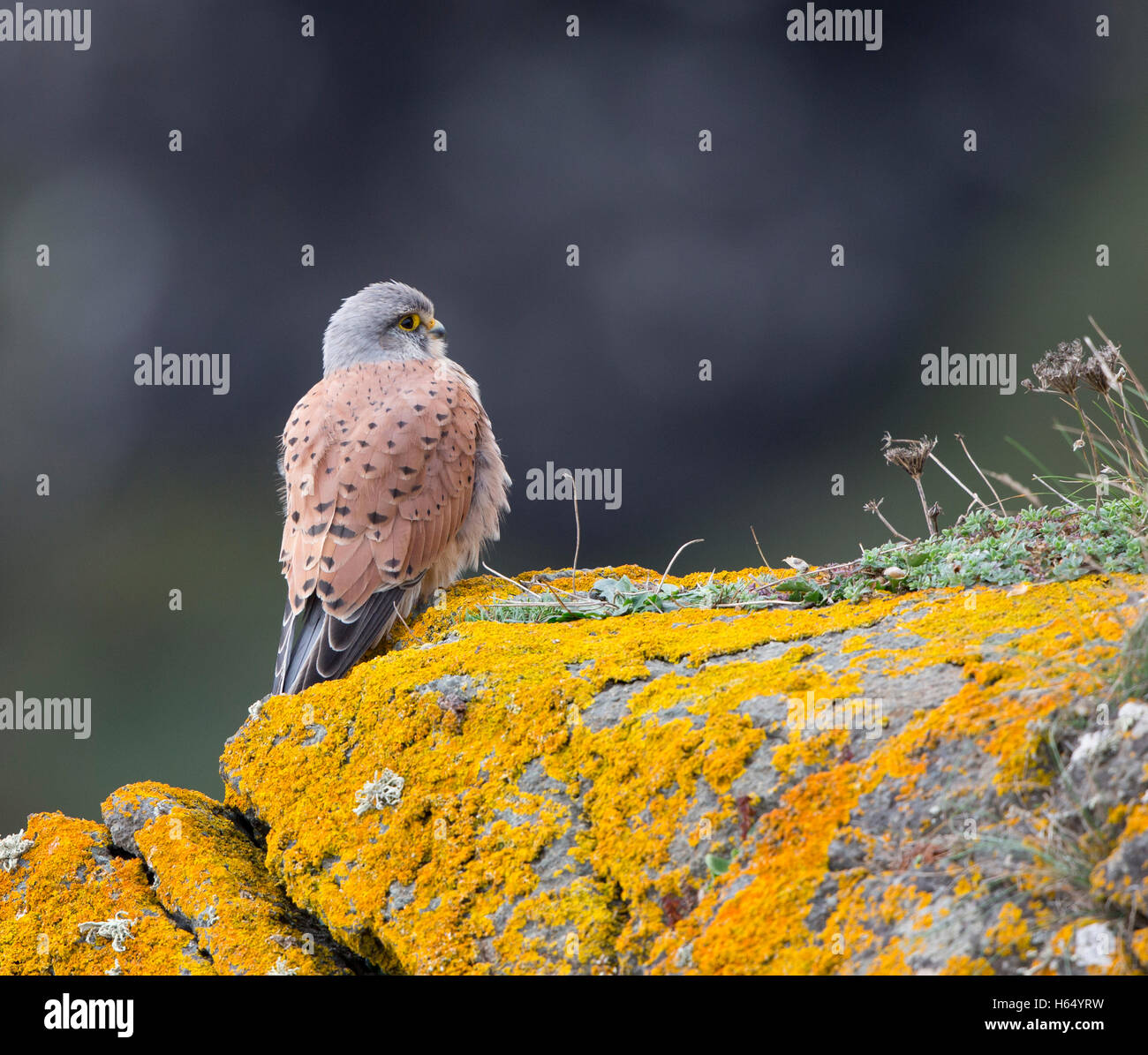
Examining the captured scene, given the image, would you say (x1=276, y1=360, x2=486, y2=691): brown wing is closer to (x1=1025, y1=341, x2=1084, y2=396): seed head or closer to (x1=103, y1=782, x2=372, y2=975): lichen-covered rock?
(x1=103, y1=782, x2=372, y2=975): lichen-covered rock

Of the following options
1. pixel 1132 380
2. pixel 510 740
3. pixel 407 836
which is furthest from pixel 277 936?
pixel 1132 380

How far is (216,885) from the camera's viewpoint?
213 centimetres

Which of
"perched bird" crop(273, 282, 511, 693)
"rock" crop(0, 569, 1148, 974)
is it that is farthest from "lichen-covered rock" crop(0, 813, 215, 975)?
"perched bird" crop(273, 282, 511, 693)

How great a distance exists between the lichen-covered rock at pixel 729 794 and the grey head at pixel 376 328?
1.92 m

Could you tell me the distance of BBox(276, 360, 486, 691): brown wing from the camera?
2951 millimetres

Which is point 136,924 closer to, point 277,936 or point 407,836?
point 277,936

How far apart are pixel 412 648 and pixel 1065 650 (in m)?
1.50

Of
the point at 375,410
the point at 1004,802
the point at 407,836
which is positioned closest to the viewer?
the point at 1004,802

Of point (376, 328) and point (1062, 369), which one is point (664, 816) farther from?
point (376, 328)

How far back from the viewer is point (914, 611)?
6.89ft

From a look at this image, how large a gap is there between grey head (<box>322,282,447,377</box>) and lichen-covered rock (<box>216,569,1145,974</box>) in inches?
75.6

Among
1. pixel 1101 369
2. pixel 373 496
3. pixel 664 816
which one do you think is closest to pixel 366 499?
pixel 373 496

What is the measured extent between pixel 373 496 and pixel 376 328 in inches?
43.5

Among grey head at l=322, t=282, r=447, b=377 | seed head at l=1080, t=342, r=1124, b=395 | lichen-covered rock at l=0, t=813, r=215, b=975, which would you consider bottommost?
lichen-covered rock at l=0, t=813, r=215, b=975
